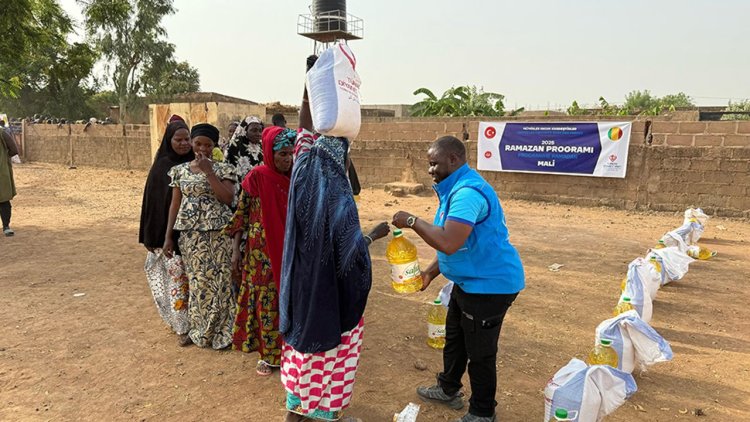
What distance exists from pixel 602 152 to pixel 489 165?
235cm

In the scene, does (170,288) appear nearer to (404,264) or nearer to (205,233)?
(205,233)

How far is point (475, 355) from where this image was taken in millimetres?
2443

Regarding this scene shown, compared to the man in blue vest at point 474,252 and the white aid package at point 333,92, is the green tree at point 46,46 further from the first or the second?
the man in blue vest at point 474,252

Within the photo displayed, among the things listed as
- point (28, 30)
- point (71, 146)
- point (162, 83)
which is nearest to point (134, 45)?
point (162, 83)

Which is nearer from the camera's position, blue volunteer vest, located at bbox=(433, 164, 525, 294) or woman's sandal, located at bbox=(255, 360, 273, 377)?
blue volunteer vest, located at bbox=(433, 164, 525, 294)

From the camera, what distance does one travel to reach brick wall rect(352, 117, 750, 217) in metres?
8.51

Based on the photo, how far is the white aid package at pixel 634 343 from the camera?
3.00 m

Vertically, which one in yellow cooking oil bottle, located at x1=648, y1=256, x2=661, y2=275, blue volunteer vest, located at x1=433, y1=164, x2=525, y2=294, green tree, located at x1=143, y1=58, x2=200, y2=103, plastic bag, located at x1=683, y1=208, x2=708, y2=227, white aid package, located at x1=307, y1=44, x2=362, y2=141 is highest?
green tree, located at x1=143, y1=58, x2=200, y2=103

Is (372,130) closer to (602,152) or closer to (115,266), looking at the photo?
(602,152)

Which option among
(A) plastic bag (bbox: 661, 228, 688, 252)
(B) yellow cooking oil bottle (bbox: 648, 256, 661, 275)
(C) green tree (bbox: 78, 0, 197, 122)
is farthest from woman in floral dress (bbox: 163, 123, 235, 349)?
(C) green tree (bbox: 78, 0, 197, 122)

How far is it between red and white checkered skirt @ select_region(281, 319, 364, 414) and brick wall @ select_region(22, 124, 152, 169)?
16369mm

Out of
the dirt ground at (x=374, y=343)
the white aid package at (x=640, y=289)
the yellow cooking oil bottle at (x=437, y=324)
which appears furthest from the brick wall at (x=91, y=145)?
the white aid package at (x=640, y=289)

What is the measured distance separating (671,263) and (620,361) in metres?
2.32

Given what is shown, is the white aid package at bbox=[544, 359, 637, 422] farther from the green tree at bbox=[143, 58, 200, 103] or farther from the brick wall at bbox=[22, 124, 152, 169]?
the green tree at bbox=[143, 58, 200, 103]
